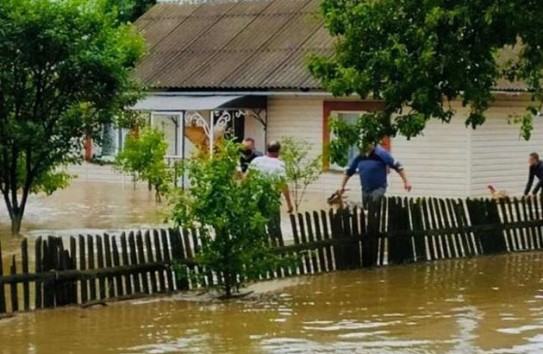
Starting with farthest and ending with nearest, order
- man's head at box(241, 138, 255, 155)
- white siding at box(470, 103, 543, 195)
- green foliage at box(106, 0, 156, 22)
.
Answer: green foliage at box(106, 0, 156, 22)
white siding at box(470, 103, 543, 195)
man's head at box(241, 138, 255, 155)

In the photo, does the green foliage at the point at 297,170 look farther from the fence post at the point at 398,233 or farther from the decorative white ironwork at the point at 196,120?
the fence post at the point at 398,233

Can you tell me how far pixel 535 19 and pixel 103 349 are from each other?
6.72 metres

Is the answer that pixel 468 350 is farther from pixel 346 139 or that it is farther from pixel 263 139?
pixel 263 139

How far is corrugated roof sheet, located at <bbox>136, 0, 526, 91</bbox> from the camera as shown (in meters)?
34.3

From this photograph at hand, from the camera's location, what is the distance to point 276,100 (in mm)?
34562

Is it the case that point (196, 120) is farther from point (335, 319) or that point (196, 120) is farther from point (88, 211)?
point (335, 319)

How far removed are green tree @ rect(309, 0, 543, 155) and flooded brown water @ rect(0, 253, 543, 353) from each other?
86.2 inches

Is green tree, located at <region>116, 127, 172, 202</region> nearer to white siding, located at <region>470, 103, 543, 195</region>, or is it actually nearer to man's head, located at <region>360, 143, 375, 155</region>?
white siding, located at <region>470, 103, 543, 195</region>

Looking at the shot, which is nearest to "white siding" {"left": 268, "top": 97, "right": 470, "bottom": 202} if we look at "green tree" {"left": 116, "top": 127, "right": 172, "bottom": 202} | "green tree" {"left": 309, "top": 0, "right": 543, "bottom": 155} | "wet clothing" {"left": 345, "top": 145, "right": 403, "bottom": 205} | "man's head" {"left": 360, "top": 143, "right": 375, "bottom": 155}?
"green tree" {"left": 116, "top": 127, "right": 172, "bottom": 202}

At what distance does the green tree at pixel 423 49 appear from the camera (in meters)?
15.0

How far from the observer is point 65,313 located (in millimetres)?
12977

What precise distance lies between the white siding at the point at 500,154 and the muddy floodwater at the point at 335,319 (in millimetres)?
14223

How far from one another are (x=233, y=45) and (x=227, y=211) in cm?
2366

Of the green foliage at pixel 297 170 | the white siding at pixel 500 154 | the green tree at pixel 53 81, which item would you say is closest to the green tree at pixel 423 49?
the green tree at pixel 53 81
